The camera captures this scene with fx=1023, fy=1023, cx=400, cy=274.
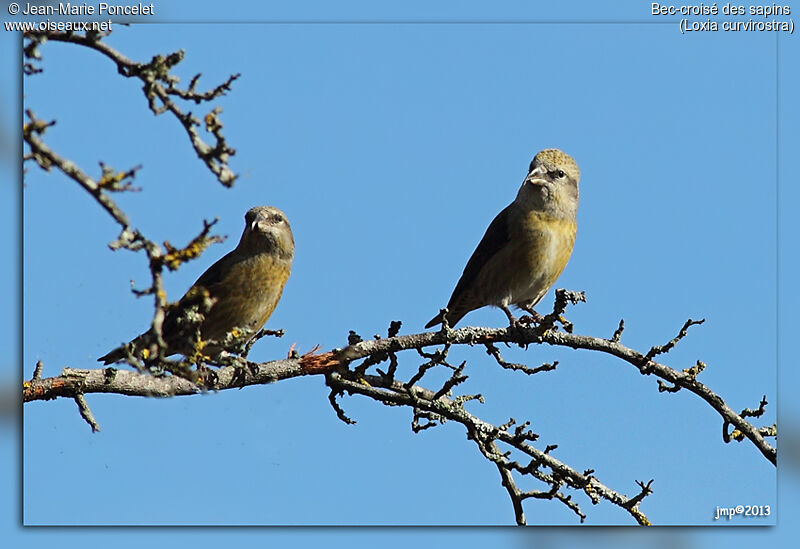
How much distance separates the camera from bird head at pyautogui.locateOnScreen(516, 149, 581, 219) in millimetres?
6586

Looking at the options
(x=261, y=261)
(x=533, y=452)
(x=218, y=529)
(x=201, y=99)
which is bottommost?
(x=218, y=529)

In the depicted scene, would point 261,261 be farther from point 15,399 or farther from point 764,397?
point 764,397

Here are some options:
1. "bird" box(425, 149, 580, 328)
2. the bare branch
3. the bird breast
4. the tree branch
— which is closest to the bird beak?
"bird" box(425, 149, 580, 328)

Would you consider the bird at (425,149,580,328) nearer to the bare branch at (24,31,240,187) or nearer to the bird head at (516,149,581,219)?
the bird head at (516,149,581,219)

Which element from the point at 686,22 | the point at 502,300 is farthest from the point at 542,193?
the point at 686,22

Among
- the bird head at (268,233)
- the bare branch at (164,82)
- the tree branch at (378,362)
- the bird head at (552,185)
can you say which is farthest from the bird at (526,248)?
the bare branch at (164,82)

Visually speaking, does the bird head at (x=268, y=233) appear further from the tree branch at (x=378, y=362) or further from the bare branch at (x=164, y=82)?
the bare branch at (x=164, y=82)

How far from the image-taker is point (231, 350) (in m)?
4.24

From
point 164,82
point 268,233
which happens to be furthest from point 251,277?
point 164,82

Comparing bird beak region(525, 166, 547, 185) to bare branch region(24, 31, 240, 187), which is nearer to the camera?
bare branch region(24, 31, 240, 187)

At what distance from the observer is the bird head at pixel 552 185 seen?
6586 mm

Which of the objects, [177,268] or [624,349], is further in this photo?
[624,349]

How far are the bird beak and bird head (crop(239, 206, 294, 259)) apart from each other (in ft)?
5.26

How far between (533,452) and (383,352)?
919mm
